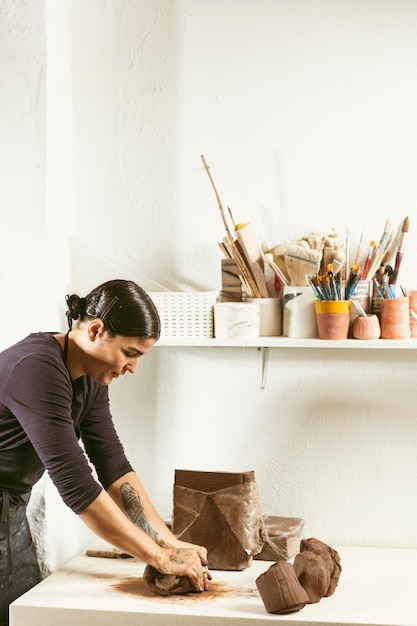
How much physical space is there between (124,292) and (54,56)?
93 centimetres

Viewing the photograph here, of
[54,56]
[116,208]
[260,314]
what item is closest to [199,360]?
[260,314]

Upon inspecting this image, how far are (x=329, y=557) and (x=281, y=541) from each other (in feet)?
0.71

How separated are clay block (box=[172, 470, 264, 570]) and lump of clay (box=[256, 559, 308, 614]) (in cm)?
28

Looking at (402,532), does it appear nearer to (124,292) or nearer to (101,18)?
(124,292)

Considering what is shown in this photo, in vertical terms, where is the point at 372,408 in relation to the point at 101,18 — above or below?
below

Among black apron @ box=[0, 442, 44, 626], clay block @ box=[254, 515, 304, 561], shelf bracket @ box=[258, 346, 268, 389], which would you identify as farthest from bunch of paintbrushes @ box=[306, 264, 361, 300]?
black apron @ box=[0, 442, 44, 626]

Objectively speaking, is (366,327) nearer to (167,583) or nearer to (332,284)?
(332,284)

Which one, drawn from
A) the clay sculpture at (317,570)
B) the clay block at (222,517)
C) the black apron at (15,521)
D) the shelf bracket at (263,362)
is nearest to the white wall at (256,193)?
the shelf bracket at (263,362)

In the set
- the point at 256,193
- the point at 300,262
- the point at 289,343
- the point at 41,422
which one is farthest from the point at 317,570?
the point at 256,193

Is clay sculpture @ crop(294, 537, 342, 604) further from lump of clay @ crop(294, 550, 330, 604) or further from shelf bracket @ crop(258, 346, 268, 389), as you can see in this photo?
shelf bracket @ crop(258, 346, 268, 389)

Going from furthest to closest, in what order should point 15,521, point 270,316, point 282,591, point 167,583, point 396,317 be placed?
1. point 270,316
2. point 396,317
3. point 15,521
4. point 167,583
5. point 282,591

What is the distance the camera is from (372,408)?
7.96 feet

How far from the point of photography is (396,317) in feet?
7.41

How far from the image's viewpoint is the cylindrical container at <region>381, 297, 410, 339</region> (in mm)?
2256
